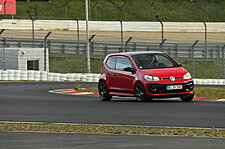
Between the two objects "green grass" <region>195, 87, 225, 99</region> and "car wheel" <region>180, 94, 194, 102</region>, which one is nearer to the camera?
"car wheel" <region>180, 94, 194, 102</region>

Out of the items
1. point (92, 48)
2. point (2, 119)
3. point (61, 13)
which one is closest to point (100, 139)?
point (2, 119)

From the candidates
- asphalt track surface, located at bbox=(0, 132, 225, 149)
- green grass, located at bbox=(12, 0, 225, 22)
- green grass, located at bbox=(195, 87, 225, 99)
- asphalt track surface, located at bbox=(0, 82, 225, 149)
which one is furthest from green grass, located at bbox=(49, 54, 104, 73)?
green grass, located at bbox=(12, 0, 225, 22)

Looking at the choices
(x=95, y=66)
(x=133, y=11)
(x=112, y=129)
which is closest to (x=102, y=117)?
(x=112, y=129)

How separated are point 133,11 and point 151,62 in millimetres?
61716

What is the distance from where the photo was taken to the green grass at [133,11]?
77.8 m

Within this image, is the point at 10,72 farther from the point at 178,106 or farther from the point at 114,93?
the point at 178,106

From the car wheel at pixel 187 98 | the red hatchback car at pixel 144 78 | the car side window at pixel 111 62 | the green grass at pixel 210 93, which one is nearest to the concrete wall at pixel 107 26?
the green grass at pixel 210 93

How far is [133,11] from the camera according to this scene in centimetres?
8081

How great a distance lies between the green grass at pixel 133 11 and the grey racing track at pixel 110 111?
56141 millimetres

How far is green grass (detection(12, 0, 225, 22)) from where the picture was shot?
77.8 m

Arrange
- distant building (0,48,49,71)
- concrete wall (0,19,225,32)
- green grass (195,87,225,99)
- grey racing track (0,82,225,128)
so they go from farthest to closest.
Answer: concrete wall (0,19,225,32), distant building (0,48,49,71), green grass (195,87,225,99), grey racing track (0,82,225,128)

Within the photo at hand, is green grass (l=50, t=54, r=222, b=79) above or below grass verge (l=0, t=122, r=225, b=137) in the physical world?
above

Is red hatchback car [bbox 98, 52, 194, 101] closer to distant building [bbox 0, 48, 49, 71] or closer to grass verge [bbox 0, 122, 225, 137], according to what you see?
grass verge [bbox 0, 122, 225, 137]

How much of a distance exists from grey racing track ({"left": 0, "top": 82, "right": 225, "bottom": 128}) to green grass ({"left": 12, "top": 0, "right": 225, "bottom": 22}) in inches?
2210
